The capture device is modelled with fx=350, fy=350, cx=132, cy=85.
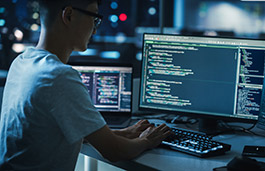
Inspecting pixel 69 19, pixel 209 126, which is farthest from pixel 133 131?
pixel 69 19

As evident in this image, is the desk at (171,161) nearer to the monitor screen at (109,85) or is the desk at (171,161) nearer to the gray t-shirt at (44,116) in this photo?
the gray t-shirt at (44,116)

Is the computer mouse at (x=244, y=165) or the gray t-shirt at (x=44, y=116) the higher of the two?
the gray t-shirt at (x=44, y=116)

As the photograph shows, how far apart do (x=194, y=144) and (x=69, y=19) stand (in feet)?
2.19

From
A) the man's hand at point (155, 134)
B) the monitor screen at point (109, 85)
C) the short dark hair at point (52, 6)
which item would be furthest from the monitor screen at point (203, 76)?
the short dark hair at point (52, 6)

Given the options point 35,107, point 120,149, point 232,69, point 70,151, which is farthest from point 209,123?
point 35,107

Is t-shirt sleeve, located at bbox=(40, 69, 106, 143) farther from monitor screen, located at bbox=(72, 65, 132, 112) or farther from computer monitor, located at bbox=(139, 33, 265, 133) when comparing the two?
monitor screen, located at bbox=(72, 65, 132, 112)

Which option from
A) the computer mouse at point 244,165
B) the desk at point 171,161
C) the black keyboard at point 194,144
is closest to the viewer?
the computer mouse at point 244,165

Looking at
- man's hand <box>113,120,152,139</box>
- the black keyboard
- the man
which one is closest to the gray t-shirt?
the man

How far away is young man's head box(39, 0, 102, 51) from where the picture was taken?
1222 millimetres

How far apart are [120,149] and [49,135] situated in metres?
0.24

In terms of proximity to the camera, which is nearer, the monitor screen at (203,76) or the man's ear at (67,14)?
the man's ear at (67,14)

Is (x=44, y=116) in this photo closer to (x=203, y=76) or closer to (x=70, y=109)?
(x=70, y=109)

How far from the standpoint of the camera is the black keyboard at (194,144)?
4.27 ft

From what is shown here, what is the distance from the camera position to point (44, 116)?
1122 mm
